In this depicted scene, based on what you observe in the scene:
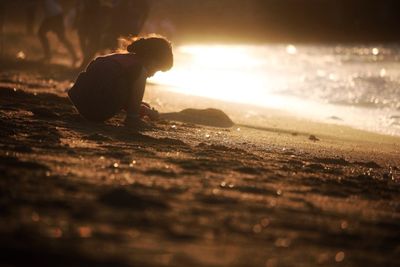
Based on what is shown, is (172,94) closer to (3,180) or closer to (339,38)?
(3,180)

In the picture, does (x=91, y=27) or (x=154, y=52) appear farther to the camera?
(x=91, y=27)

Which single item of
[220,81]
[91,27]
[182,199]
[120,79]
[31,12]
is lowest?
[182,199]

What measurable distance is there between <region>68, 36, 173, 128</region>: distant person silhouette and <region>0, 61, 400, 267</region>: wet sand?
0.60ft

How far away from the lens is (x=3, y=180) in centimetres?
404

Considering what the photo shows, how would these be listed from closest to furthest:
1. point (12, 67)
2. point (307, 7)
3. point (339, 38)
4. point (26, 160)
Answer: point (26, 160)
point (12, 67)
point (339, 38)
point (307, 7)

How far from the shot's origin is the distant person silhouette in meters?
7.09

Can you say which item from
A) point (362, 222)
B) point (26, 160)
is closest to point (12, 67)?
point (26, 160)

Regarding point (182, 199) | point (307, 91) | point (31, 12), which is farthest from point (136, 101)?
point (31, 12)

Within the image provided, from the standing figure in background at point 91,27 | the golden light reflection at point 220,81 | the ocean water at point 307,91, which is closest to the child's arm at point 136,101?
the ocean water at point 307,91

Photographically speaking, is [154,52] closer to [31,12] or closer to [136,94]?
[136,94]

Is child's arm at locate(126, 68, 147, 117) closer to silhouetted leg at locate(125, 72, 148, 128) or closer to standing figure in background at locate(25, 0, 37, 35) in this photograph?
silhouetted leg at locate(125, 72, 148, 128)

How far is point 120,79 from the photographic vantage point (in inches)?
279

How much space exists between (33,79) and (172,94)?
1.99 m

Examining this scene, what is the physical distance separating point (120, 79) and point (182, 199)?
10.6 ft
